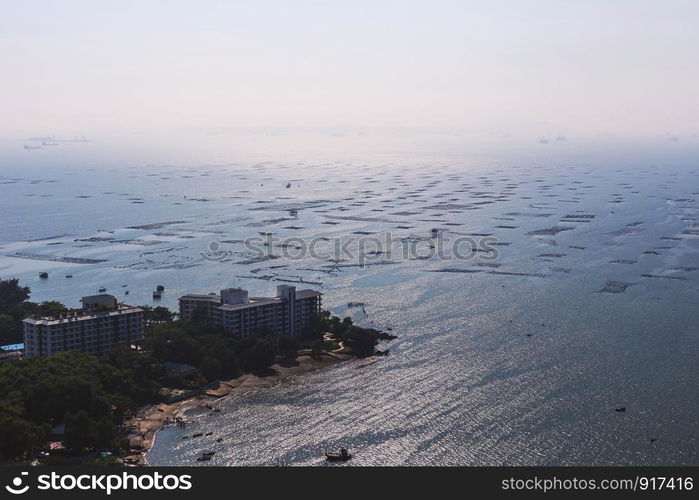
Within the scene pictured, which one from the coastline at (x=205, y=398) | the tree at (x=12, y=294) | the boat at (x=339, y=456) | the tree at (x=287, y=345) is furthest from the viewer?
the tree at (x=12, y=294)

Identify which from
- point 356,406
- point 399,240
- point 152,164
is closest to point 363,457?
point 356,406

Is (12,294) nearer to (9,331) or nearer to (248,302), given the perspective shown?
(9,331)

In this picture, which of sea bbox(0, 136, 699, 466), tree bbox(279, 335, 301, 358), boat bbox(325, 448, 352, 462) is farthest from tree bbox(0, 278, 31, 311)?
boat bbox(325, 448, 352, 462)

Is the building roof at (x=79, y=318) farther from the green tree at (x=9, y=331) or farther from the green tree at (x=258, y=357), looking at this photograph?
the green tree at (x=258, y=357)

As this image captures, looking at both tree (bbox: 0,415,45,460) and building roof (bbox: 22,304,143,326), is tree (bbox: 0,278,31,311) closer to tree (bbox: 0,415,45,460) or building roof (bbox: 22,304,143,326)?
A: building roof (bbox: 22,304,143,326)

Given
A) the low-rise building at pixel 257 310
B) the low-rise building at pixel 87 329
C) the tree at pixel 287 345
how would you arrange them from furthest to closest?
the low-rise building at pixel 257 310, the tree at pixel 287 345, the low-rise building at pixel 87 329

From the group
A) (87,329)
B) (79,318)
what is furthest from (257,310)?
(79,318)

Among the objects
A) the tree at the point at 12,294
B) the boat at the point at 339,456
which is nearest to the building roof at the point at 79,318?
the tree at the point at 12,294
